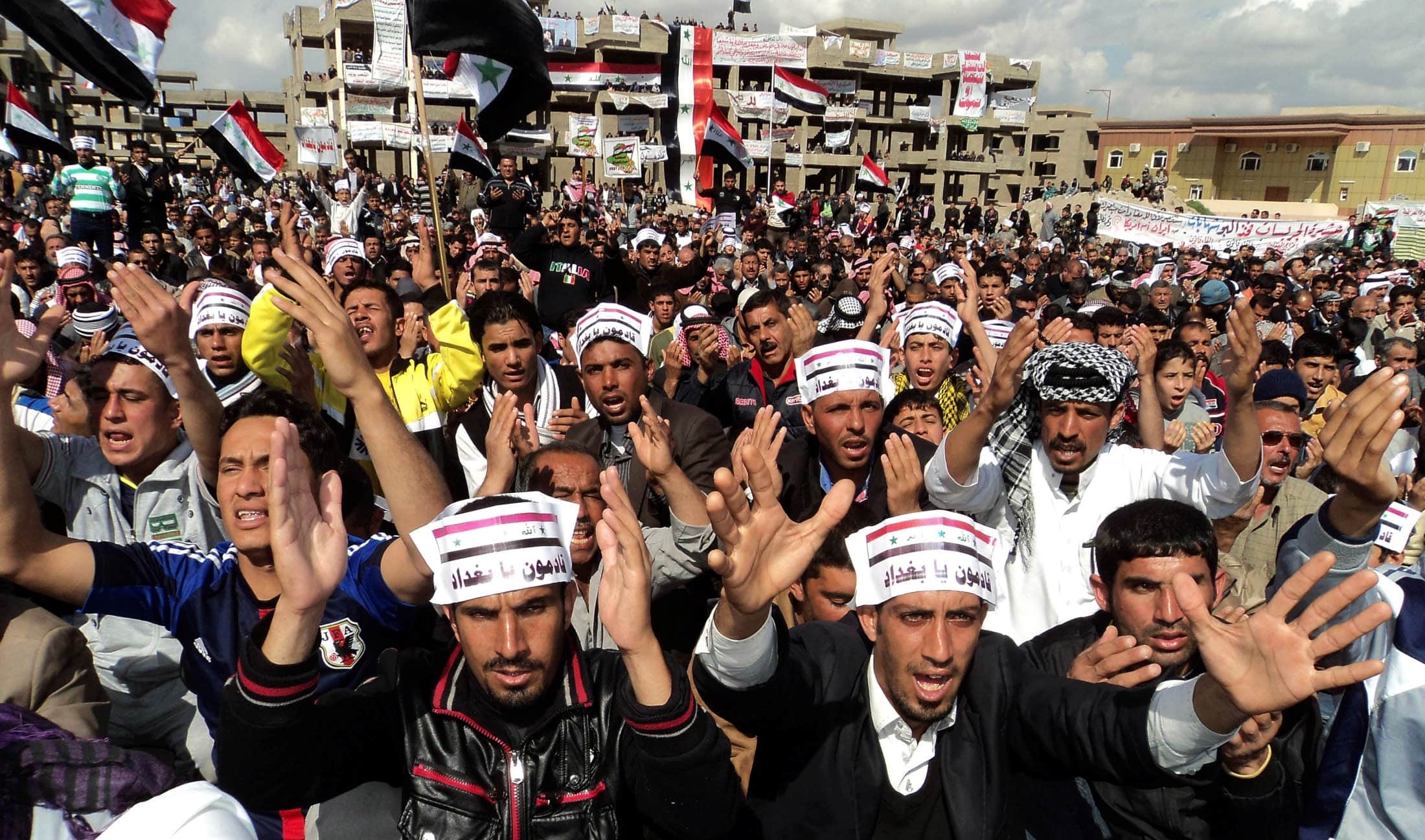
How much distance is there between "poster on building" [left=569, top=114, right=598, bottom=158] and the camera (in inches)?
1288

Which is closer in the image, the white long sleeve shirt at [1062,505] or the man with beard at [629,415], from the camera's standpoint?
the white long sleeve shirt at [1062,505]

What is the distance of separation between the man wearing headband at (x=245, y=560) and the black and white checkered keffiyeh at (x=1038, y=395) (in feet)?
7.41

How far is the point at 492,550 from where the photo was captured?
237 cm

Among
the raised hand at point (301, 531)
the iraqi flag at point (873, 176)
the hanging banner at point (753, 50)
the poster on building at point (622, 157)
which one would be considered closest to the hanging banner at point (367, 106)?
the hanging banner at point (753, 50)

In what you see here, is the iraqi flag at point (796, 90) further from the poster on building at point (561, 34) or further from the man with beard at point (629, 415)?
the man with beard at point (629, 415)

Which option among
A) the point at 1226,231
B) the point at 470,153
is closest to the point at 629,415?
the point at 470,153

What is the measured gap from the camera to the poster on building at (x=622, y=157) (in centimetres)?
2838

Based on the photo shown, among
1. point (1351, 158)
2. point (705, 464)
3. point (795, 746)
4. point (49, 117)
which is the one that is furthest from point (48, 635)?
point (1351, 158)

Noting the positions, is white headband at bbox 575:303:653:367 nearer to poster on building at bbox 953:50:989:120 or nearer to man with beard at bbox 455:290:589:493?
man with beard at bbox 455:290:589:493

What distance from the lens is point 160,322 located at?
3.22 m

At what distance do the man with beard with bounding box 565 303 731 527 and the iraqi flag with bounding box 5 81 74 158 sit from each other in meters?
7.51

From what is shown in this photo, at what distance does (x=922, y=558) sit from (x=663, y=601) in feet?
4.40

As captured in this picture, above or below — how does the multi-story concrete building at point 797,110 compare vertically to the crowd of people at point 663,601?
above

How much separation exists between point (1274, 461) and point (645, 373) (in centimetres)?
307
